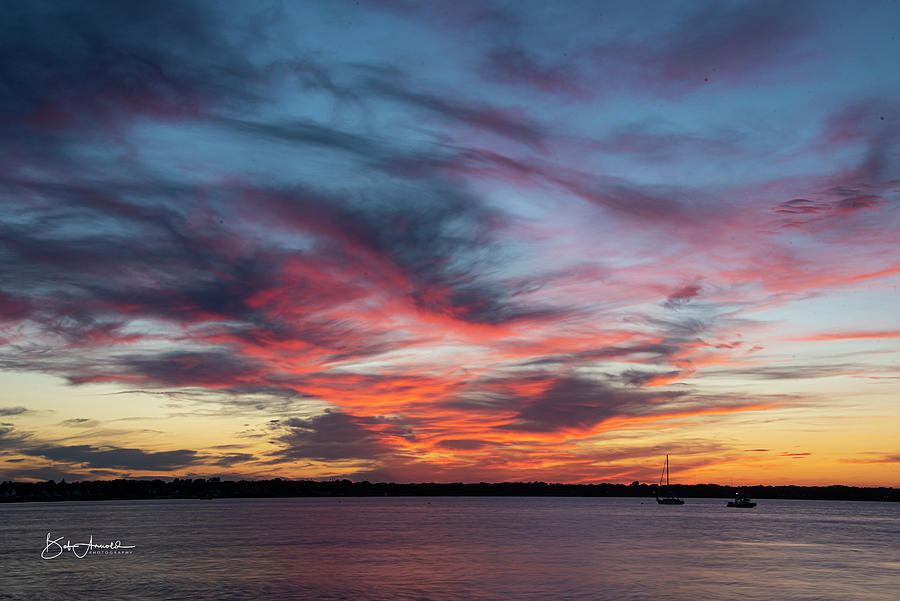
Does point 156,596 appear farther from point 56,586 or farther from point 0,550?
point 0,550

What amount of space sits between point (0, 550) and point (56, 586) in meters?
37.6

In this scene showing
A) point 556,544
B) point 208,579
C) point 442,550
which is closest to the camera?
point 208,579

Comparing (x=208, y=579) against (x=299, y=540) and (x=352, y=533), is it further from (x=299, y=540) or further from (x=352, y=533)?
(x=352, y=533)

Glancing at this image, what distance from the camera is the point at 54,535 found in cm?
11112

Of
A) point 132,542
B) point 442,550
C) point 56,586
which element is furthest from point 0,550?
point 442,550

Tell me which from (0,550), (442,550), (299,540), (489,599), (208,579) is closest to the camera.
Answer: (489,599)

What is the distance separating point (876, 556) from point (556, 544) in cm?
3904

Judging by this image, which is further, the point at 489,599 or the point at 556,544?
the point at 556,544

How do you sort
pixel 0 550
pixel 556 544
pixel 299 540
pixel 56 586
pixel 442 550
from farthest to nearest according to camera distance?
pixel 299 540, pixel 556 544, pixel 442 550, pixel 0 550, pixel 56 586

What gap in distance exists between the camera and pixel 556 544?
97.6 meters

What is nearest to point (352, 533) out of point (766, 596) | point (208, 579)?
point (208, 579)

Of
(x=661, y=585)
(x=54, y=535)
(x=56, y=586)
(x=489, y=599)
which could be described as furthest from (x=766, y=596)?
(x=54, y=535)

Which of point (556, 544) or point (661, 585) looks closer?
point (661, 585)

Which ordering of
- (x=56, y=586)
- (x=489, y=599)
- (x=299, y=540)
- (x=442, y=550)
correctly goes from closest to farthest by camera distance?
(x=489, y=599) → (x=56, y=586) → (x=442, y=550) → (x=299, y=540)
